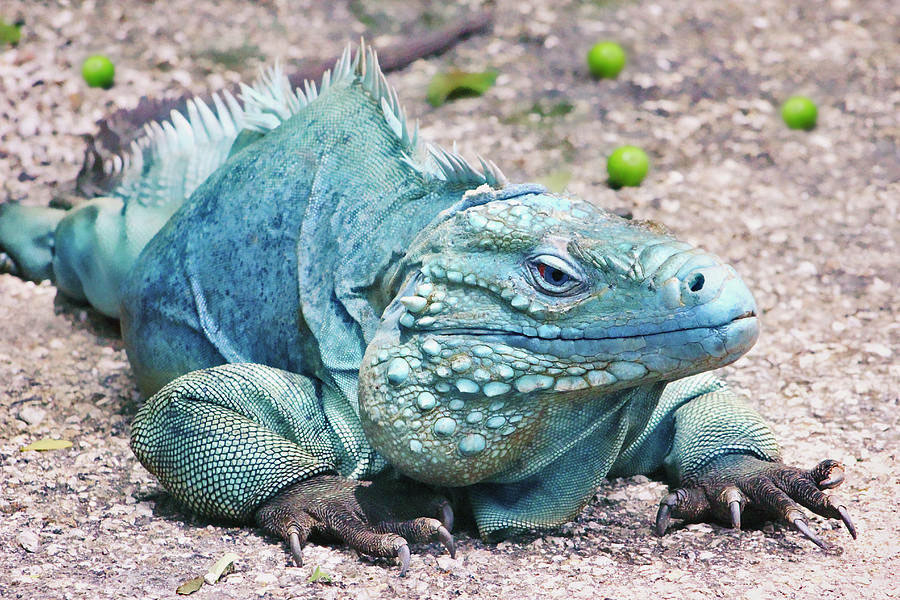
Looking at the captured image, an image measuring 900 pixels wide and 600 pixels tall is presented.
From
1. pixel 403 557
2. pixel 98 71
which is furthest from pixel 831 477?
pixel 98 71

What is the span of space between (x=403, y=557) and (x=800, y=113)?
6304 millimetres

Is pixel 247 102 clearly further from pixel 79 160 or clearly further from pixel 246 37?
pixel 246 37

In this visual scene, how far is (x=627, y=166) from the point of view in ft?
27.1

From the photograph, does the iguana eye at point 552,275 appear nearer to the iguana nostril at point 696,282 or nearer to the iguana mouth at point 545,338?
the iguana mouth at point 545,338

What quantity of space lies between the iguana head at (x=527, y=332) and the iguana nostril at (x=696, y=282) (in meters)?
0.01

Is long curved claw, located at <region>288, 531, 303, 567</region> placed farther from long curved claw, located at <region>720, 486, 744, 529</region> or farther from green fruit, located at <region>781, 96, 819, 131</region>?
green fruit, located at <region>781, 96, 819, 131</region>

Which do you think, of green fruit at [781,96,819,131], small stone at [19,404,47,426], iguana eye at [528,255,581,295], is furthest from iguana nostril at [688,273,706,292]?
green fruit at [781,96,819,131]

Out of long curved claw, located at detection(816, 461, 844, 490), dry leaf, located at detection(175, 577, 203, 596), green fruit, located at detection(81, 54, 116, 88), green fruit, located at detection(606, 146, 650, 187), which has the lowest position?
dry leaf, located at detection(175, 577, 203, 596)

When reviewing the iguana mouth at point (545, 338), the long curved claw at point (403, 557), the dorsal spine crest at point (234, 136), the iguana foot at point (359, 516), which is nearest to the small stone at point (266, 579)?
the iguana foot at point (359, 516)

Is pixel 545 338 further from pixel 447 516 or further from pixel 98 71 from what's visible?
pixel 98 71

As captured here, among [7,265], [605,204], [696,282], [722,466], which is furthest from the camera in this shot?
[605,204]

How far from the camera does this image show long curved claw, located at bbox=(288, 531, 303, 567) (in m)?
4.26

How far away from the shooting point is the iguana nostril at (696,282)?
381 centimetres

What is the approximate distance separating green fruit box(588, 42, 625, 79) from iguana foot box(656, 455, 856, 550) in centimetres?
568
